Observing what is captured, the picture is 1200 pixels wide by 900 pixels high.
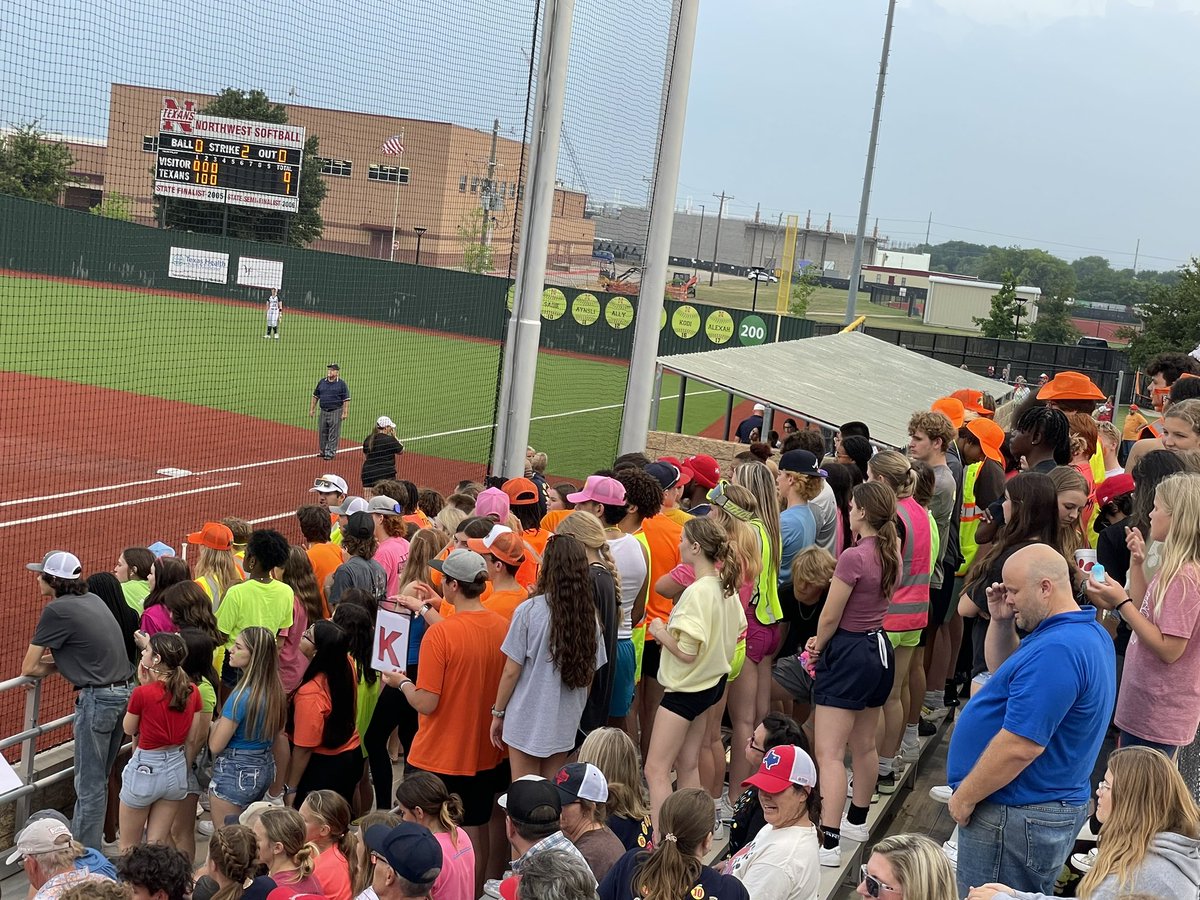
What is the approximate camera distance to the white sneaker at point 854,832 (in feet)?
18.5

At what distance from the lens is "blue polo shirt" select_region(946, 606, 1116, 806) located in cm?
391

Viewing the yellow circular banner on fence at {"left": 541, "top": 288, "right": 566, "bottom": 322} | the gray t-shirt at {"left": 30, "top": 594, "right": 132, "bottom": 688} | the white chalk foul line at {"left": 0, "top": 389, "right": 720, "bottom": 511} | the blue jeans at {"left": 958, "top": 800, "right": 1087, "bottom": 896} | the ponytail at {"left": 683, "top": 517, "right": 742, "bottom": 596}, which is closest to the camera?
the blue jeans at {"left": 958, "top": 800, "right": 1087, "bottom": 896}

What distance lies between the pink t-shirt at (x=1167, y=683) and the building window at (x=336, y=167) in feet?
72.5

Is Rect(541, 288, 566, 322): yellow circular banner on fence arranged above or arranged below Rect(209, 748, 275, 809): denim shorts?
above

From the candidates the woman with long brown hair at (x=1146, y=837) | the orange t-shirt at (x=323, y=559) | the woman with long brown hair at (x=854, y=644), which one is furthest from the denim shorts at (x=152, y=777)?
the woman with long brown hair at (x=1146, y=837)

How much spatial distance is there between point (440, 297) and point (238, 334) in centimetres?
608

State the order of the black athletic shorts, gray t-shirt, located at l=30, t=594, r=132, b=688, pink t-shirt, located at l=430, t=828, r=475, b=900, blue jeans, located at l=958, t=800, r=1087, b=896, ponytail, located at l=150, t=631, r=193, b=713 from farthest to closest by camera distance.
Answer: gray t-shirt, located at l=30, t=594, r=132, b=688
ponytail, located at l=150, t=631, r=193, b=713
the black athletic shorts
pink t-shirt, located at l=430, t=828, r=475, b=900
blue jeans, located at l=958, t=800, r=1087, b=896

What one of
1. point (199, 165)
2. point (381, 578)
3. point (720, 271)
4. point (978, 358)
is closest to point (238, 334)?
point (199, 165)

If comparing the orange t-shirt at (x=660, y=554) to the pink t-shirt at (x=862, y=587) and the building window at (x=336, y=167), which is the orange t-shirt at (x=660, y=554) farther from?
the building window at (x=336, y=167)

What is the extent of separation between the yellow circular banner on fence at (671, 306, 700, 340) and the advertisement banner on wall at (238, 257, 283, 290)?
37.6ft

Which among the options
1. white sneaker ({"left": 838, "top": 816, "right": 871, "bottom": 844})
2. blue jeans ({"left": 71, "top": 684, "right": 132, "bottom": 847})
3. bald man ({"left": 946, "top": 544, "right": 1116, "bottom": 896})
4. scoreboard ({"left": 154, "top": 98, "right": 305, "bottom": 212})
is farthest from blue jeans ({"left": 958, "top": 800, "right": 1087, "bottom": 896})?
scoreboard ({"left": 154, "top": 98, "right": 305, "bottom": 212})

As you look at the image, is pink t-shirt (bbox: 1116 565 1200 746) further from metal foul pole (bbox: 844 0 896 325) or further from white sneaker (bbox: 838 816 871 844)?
metal foul pole (bbox: 844 0 896 325)

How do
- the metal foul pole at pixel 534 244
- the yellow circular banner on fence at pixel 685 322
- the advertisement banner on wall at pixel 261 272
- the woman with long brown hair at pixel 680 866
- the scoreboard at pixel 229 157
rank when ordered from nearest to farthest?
the woman with long brown hair at pixel 680 866 < the metal foul pole at pixel 534 244 < the scoreboard at pixel 229 157 < the advertisement banner on wall at pixel 261 272 < the yellow circular banner on fence at pixel 685 322

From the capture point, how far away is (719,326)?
1384 inches
